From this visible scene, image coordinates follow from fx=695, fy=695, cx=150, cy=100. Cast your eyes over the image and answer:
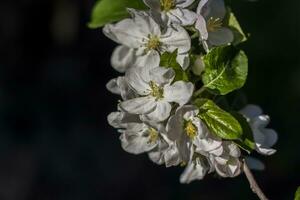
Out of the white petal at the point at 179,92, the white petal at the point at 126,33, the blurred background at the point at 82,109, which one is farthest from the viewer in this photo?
the blurred background at the point at 82,109

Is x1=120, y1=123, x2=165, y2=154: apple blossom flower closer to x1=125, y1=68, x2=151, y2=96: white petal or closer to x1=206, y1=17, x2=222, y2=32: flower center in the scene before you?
x1=125, y1=68, x2=151, y2=96: white petal

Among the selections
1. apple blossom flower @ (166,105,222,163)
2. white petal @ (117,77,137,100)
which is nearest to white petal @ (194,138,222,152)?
apple blossom flower @ (166,105,222,163)

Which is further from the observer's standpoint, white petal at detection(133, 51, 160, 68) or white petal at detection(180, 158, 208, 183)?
white petal at detection(180, 158, 208, 183)

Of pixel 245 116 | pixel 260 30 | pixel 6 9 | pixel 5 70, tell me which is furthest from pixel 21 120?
pixel 245 116

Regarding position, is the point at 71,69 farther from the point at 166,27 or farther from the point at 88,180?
the point at 166,27

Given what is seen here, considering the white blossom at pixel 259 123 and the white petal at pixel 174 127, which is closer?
the white petal at pixel 174 127

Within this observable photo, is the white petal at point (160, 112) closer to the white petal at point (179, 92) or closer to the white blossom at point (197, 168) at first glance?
the white petal at point (179, 92)

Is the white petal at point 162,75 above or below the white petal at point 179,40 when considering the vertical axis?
below

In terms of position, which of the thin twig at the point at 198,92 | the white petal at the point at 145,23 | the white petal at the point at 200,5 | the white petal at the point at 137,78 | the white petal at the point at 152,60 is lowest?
the thin twig at the point at 198,92

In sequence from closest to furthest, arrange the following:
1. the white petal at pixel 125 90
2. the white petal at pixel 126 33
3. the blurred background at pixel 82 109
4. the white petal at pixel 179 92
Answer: the white petal at pixel 179 92 < the white petal at pixel 125 90 < the white petal at pixel 126 33 < the blurred background at pixel 82 109

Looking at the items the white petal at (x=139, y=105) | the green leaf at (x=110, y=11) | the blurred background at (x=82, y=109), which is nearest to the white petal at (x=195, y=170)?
the white petal at (x=139, y=105)
